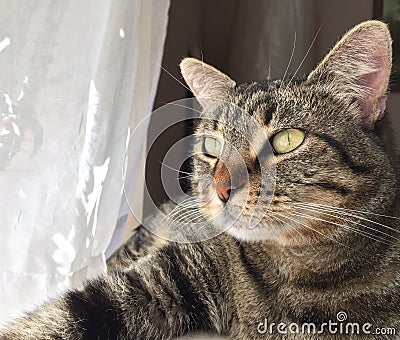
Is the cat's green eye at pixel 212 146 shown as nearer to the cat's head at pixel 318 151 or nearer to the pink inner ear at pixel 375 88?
the cat's head at pixel 318 151

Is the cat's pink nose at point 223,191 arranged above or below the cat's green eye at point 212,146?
below

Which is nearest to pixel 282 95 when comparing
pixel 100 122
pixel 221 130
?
pixel 221 130

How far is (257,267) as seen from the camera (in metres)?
0.86

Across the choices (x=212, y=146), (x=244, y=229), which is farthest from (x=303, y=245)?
(x=212, y=146)

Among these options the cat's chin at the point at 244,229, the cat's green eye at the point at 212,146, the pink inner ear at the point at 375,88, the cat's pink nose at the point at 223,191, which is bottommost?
the cat's chin at the point at 244,229

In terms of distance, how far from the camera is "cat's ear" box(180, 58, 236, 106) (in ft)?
3.06

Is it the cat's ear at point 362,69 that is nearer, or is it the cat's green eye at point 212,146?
the cat's ear at point 362,69

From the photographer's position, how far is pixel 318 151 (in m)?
0.77

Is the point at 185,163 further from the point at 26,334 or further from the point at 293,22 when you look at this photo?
the point at 293,22

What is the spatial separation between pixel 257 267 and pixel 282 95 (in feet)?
0.87

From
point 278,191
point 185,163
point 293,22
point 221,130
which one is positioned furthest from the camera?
point 293,22

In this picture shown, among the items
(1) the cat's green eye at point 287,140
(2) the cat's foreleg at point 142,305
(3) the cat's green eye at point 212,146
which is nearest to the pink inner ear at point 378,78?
(1) the cat's green eye at point 287,140

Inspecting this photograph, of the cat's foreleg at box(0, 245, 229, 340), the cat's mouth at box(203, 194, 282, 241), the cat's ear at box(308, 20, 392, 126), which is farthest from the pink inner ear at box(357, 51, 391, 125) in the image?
the cat's foreleg at box(0, 245, 229, 340)

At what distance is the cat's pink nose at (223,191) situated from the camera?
80 centimetres
